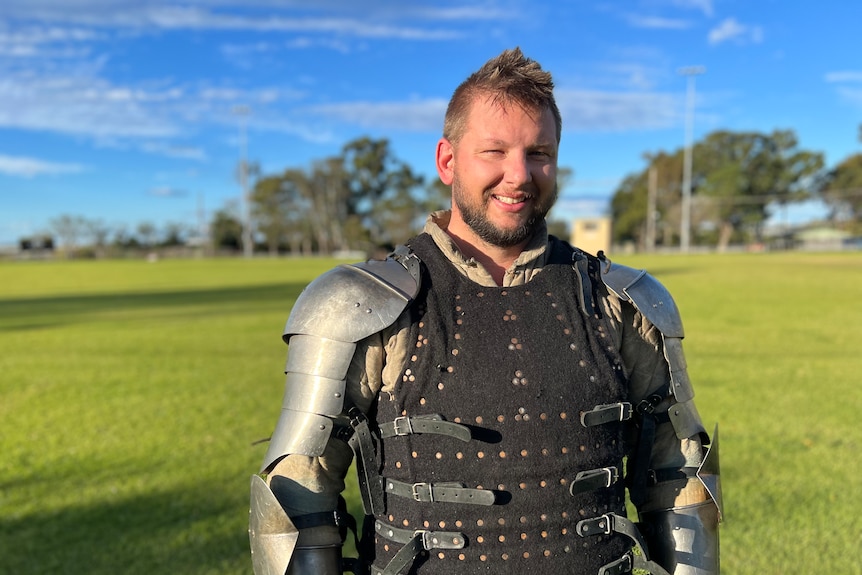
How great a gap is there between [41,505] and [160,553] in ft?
4.76

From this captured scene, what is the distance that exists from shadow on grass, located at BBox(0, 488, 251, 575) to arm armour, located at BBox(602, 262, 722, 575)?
2894 mm

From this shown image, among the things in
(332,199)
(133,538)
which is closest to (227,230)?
(332,199)

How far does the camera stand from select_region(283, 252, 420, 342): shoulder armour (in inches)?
63.7

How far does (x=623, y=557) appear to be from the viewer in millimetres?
1693

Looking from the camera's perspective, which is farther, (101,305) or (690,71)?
(690,71)

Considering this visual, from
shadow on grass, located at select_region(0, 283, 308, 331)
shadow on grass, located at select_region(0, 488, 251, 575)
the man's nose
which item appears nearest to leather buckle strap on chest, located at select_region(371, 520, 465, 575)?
the man's nose

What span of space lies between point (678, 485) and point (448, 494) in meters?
0.73

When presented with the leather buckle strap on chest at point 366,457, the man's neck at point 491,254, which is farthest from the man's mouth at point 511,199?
the leather buckle strap on chest at point 366,457

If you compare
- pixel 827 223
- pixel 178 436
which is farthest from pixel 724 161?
pixel 178 436

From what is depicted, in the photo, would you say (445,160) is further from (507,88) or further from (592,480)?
(592,480)

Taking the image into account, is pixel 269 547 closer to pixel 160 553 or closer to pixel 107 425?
pixel 160 553

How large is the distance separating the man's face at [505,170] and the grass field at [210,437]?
3156mm

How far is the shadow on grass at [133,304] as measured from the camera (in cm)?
1673

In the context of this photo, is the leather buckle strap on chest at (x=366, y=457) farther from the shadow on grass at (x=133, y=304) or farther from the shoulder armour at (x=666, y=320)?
the shadow on grass at (x=133, y=304)
